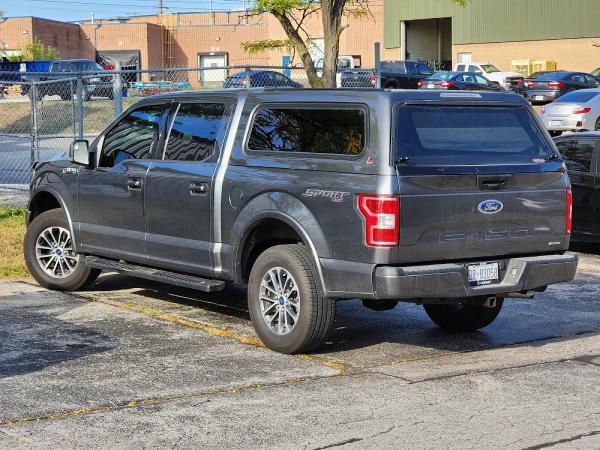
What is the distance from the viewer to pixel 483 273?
295 inches

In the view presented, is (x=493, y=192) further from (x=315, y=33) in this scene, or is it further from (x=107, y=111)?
(x=315, y=33)

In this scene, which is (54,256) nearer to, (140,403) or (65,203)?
(65,203)

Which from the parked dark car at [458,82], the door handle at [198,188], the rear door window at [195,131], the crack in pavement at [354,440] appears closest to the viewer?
the crack in pavement at [354,440]

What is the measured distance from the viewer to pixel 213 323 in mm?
8852

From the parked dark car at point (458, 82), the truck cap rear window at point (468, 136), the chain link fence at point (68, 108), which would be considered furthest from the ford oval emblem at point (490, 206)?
the parked dark car at point (458, 82)

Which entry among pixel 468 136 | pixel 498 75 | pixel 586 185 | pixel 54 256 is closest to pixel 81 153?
pixel 54 256

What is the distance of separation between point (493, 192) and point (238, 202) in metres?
1.97

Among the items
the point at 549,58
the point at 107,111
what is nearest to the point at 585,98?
the point at 107,111

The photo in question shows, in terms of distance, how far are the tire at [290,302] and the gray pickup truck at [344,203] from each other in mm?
11

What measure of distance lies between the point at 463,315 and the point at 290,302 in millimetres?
1706

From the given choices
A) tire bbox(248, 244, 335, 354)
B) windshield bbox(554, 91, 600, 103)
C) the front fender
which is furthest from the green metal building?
tire bbox(248, 244, 335, 354)

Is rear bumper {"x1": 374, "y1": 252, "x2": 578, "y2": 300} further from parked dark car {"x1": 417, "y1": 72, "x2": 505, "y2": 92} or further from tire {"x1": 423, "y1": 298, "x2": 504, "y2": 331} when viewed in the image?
parked dark car {"x1": 417, "y1": 72, "x2": 505, "y2": 92}

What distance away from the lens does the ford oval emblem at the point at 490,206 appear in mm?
7457

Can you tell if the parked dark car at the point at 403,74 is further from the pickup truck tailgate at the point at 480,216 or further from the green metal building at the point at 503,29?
the pickup truck tailgate at the point at 480,216
